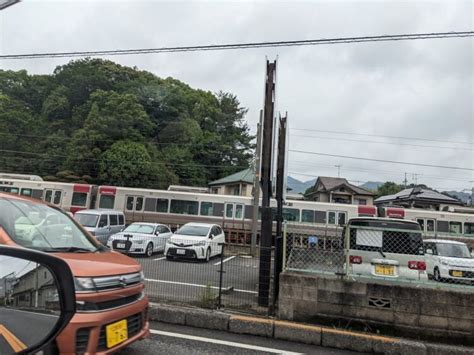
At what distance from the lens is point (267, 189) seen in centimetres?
648

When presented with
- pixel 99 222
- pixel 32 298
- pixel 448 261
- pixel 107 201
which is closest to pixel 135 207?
pixel 107 201

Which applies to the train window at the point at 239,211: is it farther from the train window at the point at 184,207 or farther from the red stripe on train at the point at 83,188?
the red stripe on train at the point at 83,188

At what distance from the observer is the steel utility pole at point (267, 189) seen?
6039 millimetres

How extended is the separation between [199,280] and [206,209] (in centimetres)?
1428

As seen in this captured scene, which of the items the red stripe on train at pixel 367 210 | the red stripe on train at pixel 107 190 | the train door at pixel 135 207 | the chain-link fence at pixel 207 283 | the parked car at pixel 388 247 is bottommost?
the chain-link fence at pixel 207 283

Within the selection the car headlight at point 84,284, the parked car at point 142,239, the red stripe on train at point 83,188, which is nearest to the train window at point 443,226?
the parked car at point 142,239

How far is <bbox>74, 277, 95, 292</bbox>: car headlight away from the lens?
2.75 metres

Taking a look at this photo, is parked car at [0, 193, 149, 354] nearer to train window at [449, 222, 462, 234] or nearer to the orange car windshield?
the orange car windshield

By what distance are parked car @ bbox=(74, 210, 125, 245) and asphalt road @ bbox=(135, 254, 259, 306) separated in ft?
25.1

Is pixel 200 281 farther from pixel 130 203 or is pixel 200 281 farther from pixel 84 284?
pixel 130 203

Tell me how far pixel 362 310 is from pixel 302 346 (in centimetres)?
115

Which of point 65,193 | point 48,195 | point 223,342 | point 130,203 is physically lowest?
point 223,342

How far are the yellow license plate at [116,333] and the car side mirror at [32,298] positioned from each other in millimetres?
938

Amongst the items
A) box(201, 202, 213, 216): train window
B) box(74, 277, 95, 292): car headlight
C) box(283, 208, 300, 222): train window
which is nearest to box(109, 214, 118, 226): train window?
box(201, 202, 213, 216): train window
